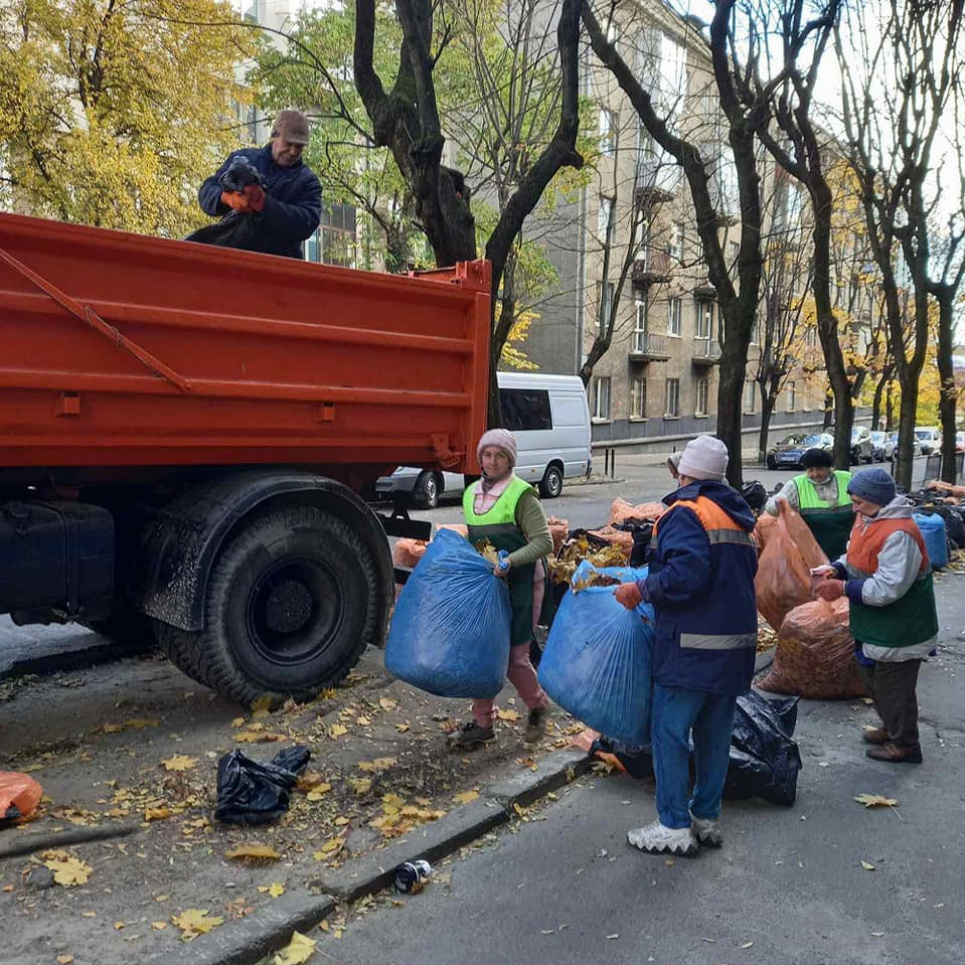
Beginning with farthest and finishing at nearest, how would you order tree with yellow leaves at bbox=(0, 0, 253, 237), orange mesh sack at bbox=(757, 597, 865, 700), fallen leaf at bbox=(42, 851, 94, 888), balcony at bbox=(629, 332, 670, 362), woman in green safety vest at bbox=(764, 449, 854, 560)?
balcony at bbox=(629, 332, 670, 362)
tree with yellow leaves at bbox=(0, 0, 253, 237)
woman in green safety vest at bbox=(764, 449, 854, 560)
orange mesh sack at bbox=(757, 597, 865, 700)
fallen leaf at bbox=(42, 851, 94, 888)

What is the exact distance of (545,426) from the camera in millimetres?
19344

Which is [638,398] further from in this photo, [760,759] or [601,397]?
[760,759]

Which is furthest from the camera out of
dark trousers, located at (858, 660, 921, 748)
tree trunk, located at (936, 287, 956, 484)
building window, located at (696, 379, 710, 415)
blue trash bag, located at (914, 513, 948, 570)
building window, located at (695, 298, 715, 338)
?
building window, located at (696, 379, 710, 415)

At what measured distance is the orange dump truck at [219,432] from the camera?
14.1 feet

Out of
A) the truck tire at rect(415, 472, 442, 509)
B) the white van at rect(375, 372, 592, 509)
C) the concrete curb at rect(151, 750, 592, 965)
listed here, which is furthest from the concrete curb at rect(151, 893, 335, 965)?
the white van at rect(375, 372, 592, 509)

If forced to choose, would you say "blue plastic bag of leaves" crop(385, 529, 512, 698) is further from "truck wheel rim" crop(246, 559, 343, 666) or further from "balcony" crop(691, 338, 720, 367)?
"balcony" crop(691, 338, 720, 367)

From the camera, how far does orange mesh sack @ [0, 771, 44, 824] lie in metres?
3.69

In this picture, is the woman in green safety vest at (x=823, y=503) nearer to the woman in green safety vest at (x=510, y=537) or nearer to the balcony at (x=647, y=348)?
the woman in green safety vest at (x=510, y=537)

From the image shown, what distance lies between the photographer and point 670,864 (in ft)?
12.2

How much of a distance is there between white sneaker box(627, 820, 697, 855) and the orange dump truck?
2217 millimetres

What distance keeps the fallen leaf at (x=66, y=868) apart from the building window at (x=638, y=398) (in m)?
32.7

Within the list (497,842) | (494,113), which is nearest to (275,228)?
(497,842)

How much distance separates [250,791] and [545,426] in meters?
15.8

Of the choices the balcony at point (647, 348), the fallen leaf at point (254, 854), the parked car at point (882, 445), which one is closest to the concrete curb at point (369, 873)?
the fallen leaf at point (254, 854)
